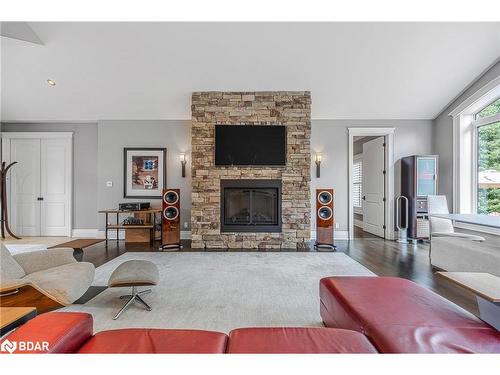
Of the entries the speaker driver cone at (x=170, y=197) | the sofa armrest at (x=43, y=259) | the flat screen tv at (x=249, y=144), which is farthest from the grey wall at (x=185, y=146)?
the sofa armrest at (x=43, y=259)

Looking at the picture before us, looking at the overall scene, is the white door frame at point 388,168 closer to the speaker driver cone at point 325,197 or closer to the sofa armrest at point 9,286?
the speaker driver cone at point 325,197

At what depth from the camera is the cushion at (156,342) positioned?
108 centimetres

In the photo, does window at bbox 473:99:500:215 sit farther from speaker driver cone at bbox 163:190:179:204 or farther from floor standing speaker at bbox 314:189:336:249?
speaker driver cone at bbox 163:190:179:204

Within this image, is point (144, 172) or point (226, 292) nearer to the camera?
point (226, 292)

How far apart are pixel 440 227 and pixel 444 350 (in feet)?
10.8

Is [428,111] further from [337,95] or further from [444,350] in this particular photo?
[444,350]

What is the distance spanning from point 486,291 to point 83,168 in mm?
6901

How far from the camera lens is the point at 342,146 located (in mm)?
5684

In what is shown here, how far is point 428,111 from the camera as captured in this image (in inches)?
214

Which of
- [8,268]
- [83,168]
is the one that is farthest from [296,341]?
[83,168]

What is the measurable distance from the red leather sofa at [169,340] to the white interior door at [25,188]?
6.25 m

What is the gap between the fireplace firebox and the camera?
493 centimetres

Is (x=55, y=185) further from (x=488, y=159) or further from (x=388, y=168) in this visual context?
(x=488, y=159)

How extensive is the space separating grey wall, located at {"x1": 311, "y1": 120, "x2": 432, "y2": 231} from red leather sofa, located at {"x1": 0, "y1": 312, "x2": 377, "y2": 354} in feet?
15.2
